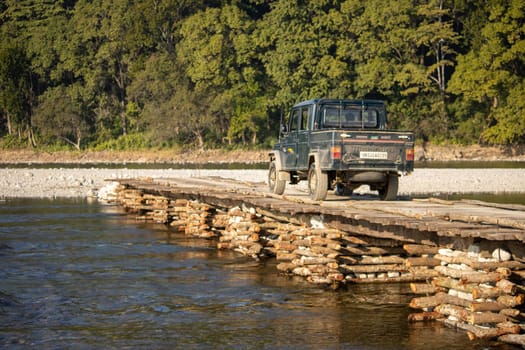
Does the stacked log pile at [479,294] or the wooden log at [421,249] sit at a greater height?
the wooden log at [421,249]

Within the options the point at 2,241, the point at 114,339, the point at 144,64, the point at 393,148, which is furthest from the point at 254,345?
the point at 144,64

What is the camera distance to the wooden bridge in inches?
504

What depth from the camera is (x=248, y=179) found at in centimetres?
4697

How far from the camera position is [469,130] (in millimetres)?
81500

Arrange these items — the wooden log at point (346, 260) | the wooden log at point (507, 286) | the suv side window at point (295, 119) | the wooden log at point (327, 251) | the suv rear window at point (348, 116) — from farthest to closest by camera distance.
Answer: the suv side window at point (295, 119) < the suv rear window at point (348, 116) < the wooden log at point (346, 260) < the wooden log at point (327, 251) < the wooden log at point (507, 286)

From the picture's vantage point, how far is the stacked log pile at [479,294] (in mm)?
12617

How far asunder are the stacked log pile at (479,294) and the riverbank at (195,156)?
64.7m

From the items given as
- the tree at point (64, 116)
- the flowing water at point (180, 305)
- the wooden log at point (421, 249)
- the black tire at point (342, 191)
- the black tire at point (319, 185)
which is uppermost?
the tree at point (64, 116)

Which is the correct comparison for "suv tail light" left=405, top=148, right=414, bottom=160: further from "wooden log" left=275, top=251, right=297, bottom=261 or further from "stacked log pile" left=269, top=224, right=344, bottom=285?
"wooden log" left=275, top=251, right=297, bottom=261

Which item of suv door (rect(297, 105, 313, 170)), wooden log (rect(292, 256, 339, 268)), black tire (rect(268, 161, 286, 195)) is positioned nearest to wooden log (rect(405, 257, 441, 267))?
wooden log (rect(292, 256, 339, 268))

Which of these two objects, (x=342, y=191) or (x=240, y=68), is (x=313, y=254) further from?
(x=240, y=68)

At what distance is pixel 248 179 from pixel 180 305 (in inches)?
1217

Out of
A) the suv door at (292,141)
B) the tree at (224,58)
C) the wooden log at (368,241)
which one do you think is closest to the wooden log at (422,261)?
the wooden log at (368,241)

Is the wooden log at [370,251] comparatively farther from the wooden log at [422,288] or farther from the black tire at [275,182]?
the black tire at [275,182]
